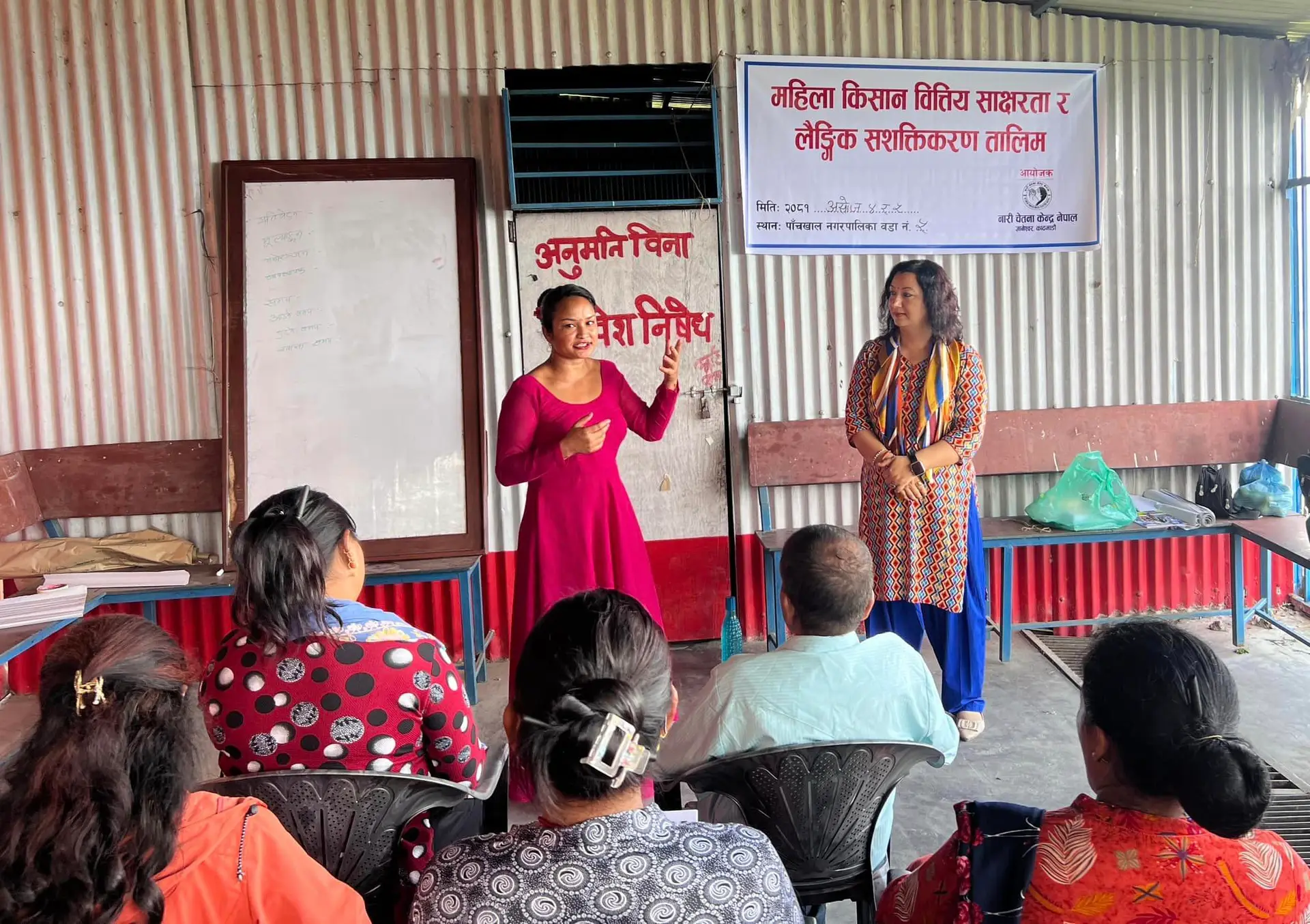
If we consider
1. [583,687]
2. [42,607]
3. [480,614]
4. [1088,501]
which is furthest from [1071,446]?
[42,607]

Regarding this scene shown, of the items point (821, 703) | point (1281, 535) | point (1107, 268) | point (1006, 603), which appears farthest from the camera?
point (1107, 268)

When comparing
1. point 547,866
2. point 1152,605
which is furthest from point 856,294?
point 547,866

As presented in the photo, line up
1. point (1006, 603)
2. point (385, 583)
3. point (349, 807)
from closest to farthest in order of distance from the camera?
point (349, 807)
point (385, 583)
point (1006, 603)

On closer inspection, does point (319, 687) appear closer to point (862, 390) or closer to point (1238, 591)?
point (862, 390)

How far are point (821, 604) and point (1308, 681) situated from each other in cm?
317

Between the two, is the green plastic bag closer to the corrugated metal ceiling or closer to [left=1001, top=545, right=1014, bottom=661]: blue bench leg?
[left=1001, top=545, right=1014, bottom=661]: blue bench leg

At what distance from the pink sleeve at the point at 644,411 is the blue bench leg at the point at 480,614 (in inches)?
57.3


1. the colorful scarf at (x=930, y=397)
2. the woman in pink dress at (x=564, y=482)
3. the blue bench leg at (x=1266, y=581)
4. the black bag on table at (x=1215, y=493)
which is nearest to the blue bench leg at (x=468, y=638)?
the woman in pink dress at (x=564, y=482)

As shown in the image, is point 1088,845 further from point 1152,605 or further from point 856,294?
point 1152,605

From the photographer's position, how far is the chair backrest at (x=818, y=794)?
1.81 meters

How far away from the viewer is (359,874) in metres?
1.79

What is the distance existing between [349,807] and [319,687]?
22cm

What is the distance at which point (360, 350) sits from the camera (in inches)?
184

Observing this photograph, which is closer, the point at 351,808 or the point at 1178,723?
the point at 1178,723
